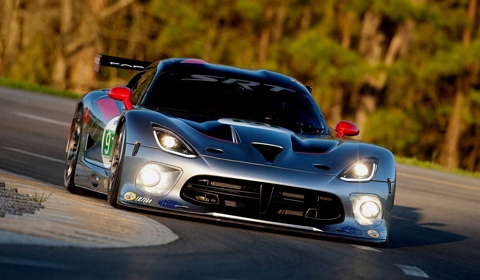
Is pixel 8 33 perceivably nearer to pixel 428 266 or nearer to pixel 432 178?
pixel 432 178

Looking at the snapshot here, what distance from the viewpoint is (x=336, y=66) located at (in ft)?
144

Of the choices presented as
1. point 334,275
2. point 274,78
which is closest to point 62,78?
point 274,78

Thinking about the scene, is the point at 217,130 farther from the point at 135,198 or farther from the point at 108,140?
the point at 108,140

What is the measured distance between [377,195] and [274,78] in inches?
80.2

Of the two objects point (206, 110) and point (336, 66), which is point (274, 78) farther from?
point (336, 66)

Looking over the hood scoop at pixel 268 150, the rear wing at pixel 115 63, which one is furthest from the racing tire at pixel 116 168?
the rear wing at pixel 115 63

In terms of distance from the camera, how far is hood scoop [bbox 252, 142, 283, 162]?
8.21 metres

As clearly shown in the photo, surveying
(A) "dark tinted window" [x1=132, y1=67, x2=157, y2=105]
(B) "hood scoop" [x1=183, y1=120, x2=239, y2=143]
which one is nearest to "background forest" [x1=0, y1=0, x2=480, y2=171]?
(A) "dark tinted window" [x1=132, y1=67, x2=157, y2=105]

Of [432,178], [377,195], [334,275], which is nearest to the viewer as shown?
[334,275]

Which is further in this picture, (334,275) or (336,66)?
(336,66)

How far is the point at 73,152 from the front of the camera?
1045 centimetres

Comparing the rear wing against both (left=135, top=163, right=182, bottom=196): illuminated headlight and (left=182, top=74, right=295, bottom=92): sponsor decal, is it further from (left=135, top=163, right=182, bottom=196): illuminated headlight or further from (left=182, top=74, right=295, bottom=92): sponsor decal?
(left=135, top=163, right=182, bottom=196): illuminated headlight

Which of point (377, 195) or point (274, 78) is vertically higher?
point (274, 78)

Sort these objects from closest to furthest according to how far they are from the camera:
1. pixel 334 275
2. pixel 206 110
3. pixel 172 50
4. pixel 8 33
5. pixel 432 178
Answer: pixel 334 275
pixel 206 110
pixel 432 178
pixel 8 33
pixel 172 50
